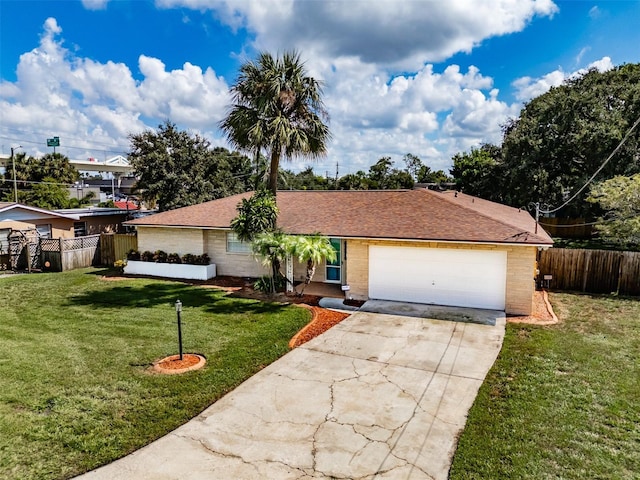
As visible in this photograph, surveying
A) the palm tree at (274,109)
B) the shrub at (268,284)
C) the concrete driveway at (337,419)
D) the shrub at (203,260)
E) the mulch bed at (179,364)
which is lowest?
the concrete driveway at (337,419)

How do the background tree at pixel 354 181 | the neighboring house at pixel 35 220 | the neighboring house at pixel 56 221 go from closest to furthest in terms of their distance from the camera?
1. the neighboring house at pixel 35 220
2. the neighboring house at pixel 56 221
3. the background tree at pixel 354 181

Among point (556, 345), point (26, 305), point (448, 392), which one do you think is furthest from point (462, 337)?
point (26, 305)

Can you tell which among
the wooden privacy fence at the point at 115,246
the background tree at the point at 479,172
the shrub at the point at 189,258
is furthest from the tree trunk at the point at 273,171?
the background tree at the point at 479,172

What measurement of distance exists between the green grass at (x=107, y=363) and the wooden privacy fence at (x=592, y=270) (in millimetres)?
10049

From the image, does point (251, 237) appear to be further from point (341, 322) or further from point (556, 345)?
point (556, 345)

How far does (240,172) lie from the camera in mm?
50938

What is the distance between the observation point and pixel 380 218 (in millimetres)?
14781

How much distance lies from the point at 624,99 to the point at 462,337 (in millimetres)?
27850

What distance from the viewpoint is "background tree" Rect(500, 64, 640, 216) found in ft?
89.6

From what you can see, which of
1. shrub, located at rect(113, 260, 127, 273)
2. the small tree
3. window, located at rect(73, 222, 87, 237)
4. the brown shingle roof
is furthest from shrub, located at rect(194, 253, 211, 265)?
window, located at rect(73, 222, 87, 237)

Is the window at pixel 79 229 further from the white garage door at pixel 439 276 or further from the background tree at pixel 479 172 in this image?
the background tree at pixel 479 172

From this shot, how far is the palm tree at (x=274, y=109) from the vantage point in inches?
509

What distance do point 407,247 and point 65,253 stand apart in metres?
16.2

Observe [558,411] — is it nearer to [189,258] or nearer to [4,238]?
[189,258]
